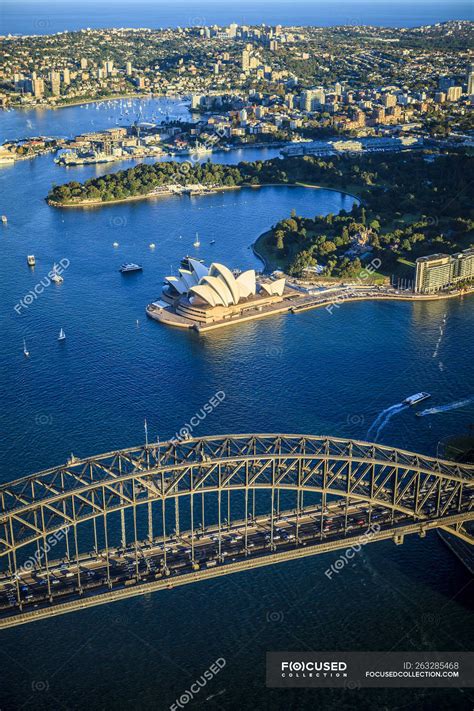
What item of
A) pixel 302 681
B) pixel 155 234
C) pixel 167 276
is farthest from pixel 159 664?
pixel 155 234

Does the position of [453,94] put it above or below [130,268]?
above

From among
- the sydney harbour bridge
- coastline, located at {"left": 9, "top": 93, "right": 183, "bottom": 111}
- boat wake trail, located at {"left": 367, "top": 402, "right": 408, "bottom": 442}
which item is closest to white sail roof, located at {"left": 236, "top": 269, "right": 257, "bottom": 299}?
boat wake trail, located at {"left": 367, "top": 402, "right": 408, "bottom": 442}

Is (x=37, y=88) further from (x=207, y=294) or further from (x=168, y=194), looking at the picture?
(x=207, y=294)

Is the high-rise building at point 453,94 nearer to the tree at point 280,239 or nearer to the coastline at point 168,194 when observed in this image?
the coastline at point 168,194

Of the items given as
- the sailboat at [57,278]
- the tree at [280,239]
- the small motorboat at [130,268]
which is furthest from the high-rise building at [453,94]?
the sailboat at [57,278]

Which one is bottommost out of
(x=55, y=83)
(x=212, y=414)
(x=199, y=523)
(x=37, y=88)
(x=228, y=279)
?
(x=212, y=414)

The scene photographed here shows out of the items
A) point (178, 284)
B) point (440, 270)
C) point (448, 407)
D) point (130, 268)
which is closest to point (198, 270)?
point (178, 284)

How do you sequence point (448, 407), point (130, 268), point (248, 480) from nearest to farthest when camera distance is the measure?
1. point (248, 480)
2. point (448, 407)
3. point (130, 268)

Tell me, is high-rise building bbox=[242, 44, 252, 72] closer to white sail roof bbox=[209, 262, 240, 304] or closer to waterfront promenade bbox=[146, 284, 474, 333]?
waterfront promenade bbox=[146, 284, 474, 333]
